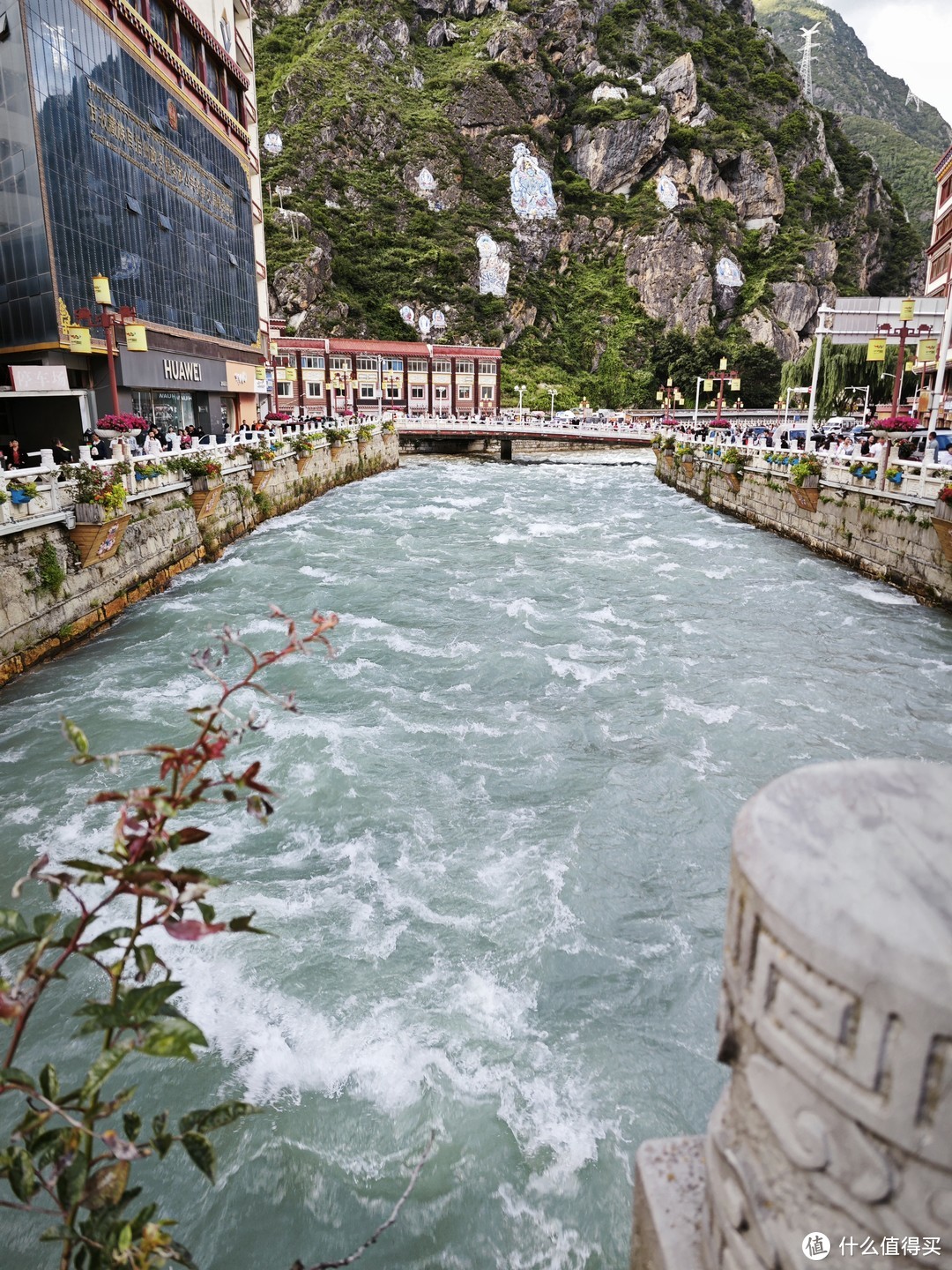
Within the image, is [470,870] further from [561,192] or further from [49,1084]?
[561,192]

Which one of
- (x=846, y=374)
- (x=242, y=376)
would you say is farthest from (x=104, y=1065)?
(x=846, y=374)

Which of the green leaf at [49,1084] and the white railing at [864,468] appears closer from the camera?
the green leaf at [49,1084]

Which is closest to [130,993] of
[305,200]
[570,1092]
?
[570,1092]

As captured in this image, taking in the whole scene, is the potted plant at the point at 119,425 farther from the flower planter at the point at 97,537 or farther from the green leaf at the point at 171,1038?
the green leaf at the point at 171,1038

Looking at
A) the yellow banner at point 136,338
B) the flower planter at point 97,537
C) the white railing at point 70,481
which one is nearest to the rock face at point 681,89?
the white railing at point 70,481

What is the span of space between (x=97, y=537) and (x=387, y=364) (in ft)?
193

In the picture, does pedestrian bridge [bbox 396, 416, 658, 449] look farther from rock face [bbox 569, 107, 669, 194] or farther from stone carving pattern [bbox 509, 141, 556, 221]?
rock face [bbox 569, 107, 669, 194]

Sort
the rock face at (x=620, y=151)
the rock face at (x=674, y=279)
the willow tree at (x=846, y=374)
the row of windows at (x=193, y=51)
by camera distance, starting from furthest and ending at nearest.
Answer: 1. the rock face at (x=620, y=151)
2. the rock face at (x=674, y=279)
3. the willow tree at (x=846, y=374)
4. the row of windows at (x=193, y=51)

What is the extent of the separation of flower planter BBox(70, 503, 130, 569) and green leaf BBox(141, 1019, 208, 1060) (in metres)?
12.2

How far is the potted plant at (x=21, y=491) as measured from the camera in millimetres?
10969

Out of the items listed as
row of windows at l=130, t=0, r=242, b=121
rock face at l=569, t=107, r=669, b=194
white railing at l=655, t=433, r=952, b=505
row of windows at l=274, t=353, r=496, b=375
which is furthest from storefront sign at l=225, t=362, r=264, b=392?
rock face at l=569, t=107, r=669, b=194

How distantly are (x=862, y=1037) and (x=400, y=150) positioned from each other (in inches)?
4179

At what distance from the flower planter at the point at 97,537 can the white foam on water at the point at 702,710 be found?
9.22 metres

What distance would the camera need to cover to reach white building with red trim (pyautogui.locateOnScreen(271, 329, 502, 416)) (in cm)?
6362
